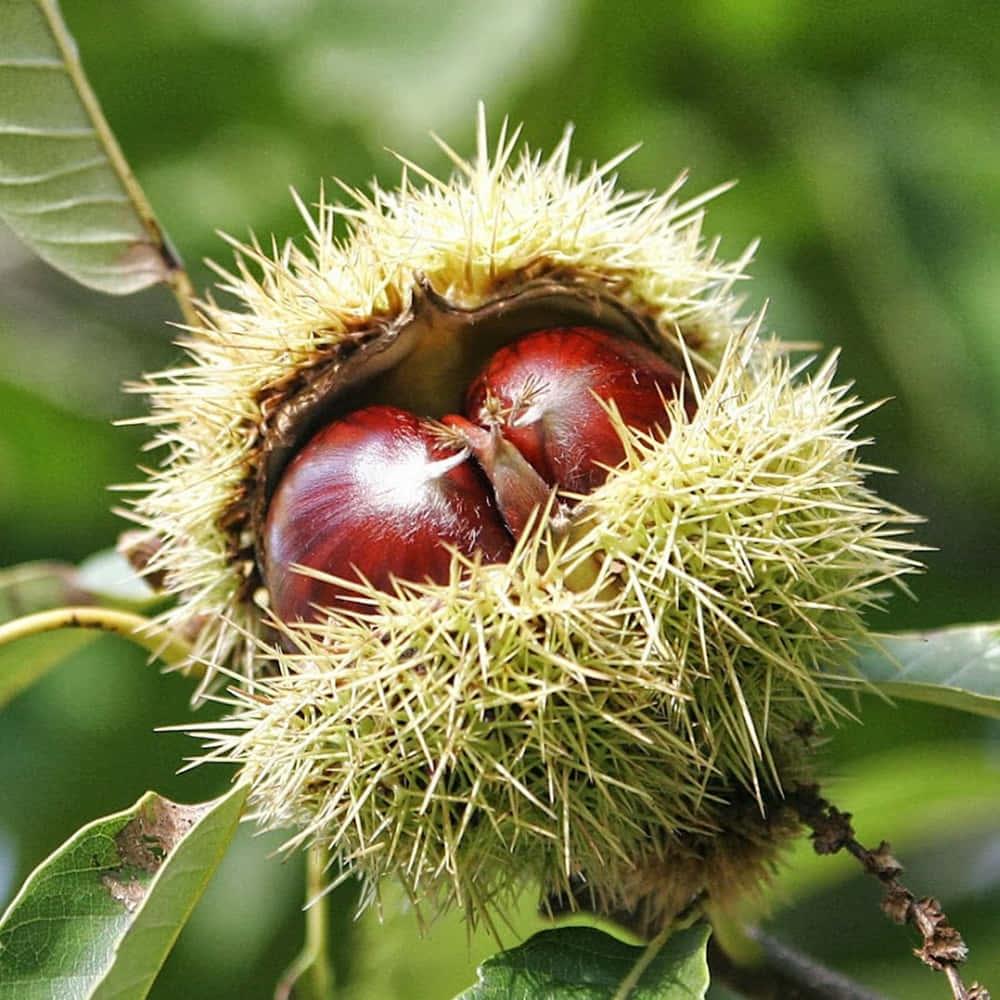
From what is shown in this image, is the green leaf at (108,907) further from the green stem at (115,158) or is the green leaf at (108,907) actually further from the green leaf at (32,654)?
the green stem at (115,158)

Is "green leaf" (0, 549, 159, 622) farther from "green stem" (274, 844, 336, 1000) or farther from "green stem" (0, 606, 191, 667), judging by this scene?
"green stem" (274, 844, 336, 1000)

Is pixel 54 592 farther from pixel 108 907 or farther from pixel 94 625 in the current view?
pixel 108 907

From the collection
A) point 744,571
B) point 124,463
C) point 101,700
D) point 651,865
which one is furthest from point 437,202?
point 101,700

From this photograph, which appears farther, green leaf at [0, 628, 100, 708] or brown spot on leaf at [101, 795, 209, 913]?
green leaf at [0, 628, 100, 708]

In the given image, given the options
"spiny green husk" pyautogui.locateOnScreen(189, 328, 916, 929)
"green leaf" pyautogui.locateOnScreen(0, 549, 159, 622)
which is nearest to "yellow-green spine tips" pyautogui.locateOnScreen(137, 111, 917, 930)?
"spiny green husk" pyautogui.locateOnScreen(189, 328, 916, 929)

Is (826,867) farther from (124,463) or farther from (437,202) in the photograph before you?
(124,463)

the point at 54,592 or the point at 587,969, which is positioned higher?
the point at 54,592

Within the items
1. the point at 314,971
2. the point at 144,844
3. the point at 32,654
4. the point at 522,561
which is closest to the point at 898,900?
the point at 522,561
